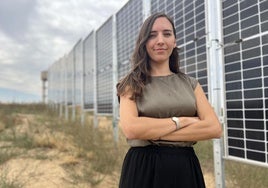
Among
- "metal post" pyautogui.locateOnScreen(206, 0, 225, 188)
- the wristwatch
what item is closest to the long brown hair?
the wristwatch

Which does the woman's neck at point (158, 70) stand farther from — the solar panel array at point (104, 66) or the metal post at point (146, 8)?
the solar panel array at point (104, 66)

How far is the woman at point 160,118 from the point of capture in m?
1.91

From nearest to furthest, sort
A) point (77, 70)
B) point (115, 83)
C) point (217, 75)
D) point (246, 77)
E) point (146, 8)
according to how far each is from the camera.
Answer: point (246, 77)
point (217, 75)
point (146, 8)
point (115, 83)
point (77, 70)

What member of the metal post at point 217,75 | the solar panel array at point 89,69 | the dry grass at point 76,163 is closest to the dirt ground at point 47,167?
the dry grass at point 76,163

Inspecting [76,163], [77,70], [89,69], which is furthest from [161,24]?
[77,70]

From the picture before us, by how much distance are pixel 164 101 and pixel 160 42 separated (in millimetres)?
344

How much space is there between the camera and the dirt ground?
4895mm

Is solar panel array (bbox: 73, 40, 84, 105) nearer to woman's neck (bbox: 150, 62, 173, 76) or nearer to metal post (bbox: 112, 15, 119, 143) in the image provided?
metal post (bbox: 112, 15, 119, 143)

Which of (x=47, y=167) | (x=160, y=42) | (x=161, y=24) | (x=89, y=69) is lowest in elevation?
(x=47, y=167)

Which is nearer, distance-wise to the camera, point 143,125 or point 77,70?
point 143,125

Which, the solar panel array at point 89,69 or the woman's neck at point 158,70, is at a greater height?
the solar panel array at point 89,69

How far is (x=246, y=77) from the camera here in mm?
3236

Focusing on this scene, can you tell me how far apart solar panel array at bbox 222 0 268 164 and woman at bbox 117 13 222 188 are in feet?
3.79

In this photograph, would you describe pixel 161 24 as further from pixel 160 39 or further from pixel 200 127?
pixel 200 127
